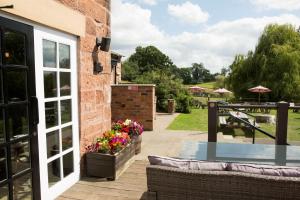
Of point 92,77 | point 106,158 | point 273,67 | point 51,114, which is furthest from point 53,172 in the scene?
point 273,67

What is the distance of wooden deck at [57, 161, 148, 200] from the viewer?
421cm

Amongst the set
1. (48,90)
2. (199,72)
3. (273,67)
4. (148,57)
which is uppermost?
(148,57)

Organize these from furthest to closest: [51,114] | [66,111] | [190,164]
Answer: [66,111], [51,114], [190,164]

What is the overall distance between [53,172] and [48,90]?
3.76ft

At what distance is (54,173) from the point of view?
4.14 metres

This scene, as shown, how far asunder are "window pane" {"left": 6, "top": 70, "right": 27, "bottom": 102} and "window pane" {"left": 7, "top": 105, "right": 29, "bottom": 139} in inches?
4.0

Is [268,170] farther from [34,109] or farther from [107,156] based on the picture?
[107,156]

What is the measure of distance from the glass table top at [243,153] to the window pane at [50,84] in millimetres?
1906

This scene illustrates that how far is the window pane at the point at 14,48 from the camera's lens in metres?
3.05

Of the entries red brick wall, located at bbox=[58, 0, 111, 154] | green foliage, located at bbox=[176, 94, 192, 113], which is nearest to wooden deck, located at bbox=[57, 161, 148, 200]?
red brick wall, located at bbox=[58, 0, 111, 154]

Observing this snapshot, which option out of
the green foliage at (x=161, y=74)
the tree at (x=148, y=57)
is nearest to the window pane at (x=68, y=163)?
the green foliage at (x=161, y=74)

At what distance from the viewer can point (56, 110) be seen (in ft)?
13.5

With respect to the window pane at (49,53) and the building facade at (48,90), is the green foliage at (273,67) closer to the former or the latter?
the building facade at (48,90)

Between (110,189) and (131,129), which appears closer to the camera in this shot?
(110,189)
